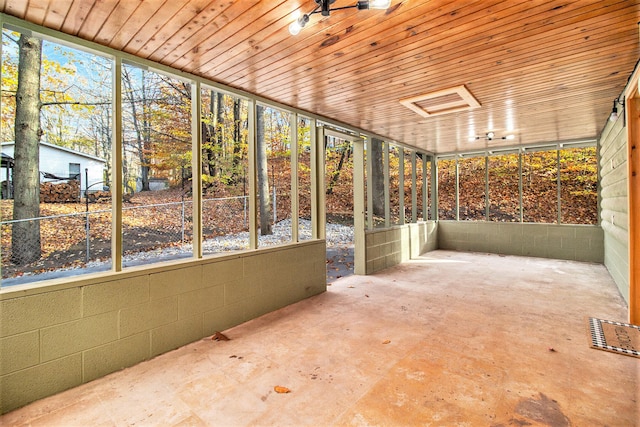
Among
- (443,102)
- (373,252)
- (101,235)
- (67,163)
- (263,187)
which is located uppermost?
(443,102)

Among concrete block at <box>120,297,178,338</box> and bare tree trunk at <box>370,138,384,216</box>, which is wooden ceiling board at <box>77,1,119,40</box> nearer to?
concrete block at <box>120,297,178,338</box>

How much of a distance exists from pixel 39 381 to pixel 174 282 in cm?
99

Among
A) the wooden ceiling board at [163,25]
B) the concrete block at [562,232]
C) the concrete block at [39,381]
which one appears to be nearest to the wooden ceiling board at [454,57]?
the wooden ceiling board at [163,25]

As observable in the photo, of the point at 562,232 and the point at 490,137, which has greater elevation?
the point at 490,137

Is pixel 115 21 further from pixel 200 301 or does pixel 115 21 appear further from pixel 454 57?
pixel 454 57

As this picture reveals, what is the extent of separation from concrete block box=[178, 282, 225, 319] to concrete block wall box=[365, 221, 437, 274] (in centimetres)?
296

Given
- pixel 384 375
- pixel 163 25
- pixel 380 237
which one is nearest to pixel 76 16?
pixel 163 25

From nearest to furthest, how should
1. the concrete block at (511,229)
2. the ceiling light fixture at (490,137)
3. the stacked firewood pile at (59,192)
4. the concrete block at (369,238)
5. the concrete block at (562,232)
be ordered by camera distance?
the stacked firewood pile at (59,192) < the concrete block at (369,238) < the ceiling light fixture at (490,137) < the concrete block at (562,232) < the concrete block at (511,229)

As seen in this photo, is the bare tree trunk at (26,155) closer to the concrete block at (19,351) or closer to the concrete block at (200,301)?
the concrete block at (19,351)

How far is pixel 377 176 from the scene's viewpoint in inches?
257

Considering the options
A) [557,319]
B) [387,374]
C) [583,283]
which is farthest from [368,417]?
[583,283]

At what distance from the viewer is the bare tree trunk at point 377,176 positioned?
19.4ft

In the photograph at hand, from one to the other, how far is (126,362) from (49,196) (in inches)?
160

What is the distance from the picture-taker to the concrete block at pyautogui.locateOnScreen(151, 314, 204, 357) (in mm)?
2459
